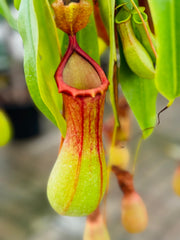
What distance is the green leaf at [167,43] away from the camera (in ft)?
1.05

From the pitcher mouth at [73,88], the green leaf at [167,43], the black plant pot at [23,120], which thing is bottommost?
the black plant pot at [23,120]

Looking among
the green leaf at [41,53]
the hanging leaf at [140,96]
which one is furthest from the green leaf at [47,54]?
the hanging leaf at [140,96]

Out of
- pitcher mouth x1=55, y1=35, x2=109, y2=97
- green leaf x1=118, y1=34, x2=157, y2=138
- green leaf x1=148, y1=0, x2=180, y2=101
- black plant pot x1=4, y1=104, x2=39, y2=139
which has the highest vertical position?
green leaf x1=148, y1=0, x2=180, y2=101

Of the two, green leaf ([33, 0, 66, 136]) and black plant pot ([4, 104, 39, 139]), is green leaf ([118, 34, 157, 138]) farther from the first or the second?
black plant pot ([4, 104, 39, 139])

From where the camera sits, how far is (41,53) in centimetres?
45

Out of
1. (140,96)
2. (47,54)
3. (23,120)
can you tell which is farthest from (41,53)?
(23,120)

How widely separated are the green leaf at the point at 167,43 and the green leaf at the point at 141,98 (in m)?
0.15

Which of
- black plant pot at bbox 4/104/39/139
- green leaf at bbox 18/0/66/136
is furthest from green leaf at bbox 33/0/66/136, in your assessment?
black plant pot at bbox 4/104/39/139

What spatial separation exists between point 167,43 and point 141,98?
195mm

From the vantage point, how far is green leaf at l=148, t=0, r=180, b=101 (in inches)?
12.6

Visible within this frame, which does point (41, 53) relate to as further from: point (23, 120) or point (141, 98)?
point (23, 120)

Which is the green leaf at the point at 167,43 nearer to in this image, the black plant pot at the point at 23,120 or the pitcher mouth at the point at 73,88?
the pitcher mouth at the point at 73,88

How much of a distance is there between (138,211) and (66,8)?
467mm

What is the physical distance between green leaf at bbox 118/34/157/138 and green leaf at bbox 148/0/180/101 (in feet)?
0.49
